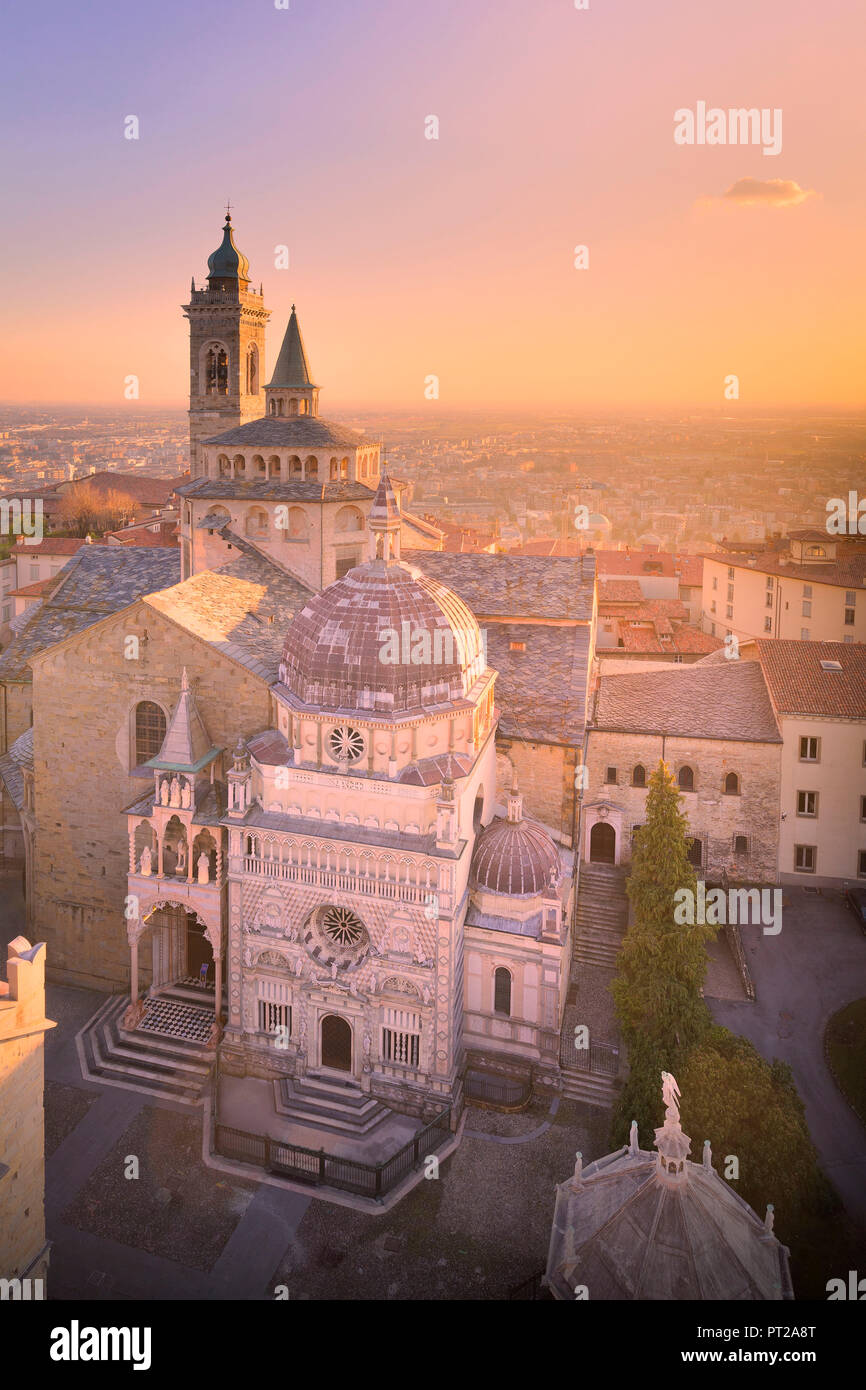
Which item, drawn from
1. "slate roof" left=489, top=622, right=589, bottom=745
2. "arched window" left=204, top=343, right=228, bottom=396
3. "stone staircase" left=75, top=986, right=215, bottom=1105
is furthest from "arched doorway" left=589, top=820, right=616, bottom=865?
"arched window" left=204, top=343, right=228, bottom=396

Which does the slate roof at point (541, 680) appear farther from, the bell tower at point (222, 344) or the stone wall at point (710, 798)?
the bell tower at point (222, 344)

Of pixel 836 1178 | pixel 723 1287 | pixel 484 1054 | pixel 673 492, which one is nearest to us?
pixel 723 1287

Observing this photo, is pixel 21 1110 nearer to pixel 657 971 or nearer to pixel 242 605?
pixel 657 971

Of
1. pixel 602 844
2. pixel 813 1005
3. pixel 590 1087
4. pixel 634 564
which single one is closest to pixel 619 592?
pixel 634 564

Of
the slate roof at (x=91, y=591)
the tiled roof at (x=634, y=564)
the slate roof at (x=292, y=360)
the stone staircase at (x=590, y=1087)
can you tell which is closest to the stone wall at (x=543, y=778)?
the stone staircase at (x=590, y=1087)

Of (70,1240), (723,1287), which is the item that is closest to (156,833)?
(70,1240)

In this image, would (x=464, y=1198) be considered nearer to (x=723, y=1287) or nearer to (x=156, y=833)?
(x=723, y=1287)
